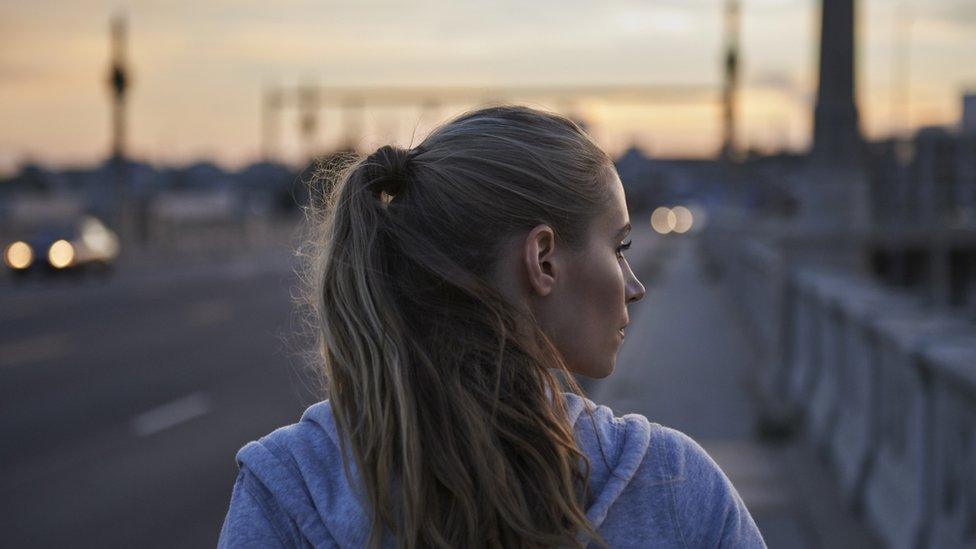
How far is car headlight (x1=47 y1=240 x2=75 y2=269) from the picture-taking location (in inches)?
1419

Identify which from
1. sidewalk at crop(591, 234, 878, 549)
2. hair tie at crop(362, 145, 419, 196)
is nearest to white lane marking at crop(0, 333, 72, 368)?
sidewalk at crop(591, 234, 878, 549)

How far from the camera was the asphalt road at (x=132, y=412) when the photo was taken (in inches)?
337

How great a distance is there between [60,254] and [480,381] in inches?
1431

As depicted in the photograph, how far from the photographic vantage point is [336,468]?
1.73 m

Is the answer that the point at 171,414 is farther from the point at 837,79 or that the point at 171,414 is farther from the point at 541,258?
the point at 541,258

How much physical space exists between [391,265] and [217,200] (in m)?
87.5

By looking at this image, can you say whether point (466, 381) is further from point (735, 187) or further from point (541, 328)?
point (735, 187)

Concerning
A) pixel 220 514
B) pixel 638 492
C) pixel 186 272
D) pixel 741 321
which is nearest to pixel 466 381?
pixel 638 492

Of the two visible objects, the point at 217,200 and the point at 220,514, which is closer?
the point at 220,514

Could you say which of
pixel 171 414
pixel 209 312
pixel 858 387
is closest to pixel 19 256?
pixel 209 312

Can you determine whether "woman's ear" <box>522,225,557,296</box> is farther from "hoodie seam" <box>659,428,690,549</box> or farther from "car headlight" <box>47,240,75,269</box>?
"car headlight" <box>47,240,75,269</box>

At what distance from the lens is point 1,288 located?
32.6m

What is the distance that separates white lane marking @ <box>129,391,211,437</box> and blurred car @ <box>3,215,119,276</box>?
23536 mm

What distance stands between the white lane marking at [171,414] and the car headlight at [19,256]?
24321mm
